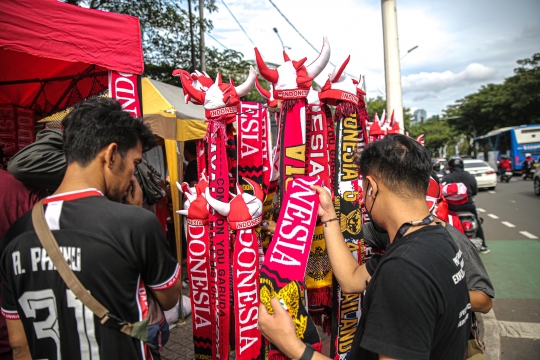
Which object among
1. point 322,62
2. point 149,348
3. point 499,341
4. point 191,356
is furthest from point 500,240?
point 149,348

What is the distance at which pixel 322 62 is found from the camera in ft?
6.74

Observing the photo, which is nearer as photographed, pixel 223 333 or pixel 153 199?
pixel 223 333

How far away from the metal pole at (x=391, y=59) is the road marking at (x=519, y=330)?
412 centimetres

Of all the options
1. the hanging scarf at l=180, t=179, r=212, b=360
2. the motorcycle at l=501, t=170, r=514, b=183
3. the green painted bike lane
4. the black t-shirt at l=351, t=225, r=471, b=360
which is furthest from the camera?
the motorcycle at l=501, t=170, r=514, b=183

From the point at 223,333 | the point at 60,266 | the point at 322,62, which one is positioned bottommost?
the point at 223,333

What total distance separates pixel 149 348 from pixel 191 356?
8.01 ft

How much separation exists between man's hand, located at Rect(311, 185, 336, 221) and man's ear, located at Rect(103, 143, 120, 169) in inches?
39.1

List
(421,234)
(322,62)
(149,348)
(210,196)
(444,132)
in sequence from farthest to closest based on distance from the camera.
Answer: (444,132) < (210,196) < (322,62) < (149,348) < (421,234)

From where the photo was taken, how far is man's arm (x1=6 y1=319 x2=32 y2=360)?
4.63 feet

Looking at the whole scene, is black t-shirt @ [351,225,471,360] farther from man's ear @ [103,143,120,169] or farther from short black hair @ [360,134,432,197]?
man's ear @ [103,143,120,169]

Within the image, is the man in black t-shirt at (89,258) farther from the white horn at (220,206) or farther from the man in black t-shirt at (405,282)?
the white horn at (220,206)

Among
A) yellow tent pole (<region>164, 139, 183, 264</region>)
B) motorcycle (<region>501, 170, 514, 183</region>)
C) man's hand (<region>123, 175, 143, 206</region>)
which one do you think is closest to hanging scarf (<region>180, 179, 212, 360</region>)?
man's hand (<region>123, 175, 143, 206</region>)

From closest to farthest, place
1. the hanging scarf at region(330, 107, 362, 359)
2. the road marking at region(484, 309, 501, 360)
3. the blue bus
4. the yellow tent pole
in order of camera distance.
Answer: the hanging scarf at region(330, 107, 362, 359)
the road marking at region(484, 309, 501, 360)
the yellow tent pole
the blue bus

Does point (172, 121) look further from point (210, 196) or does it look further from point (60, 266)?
point (60, 266)
